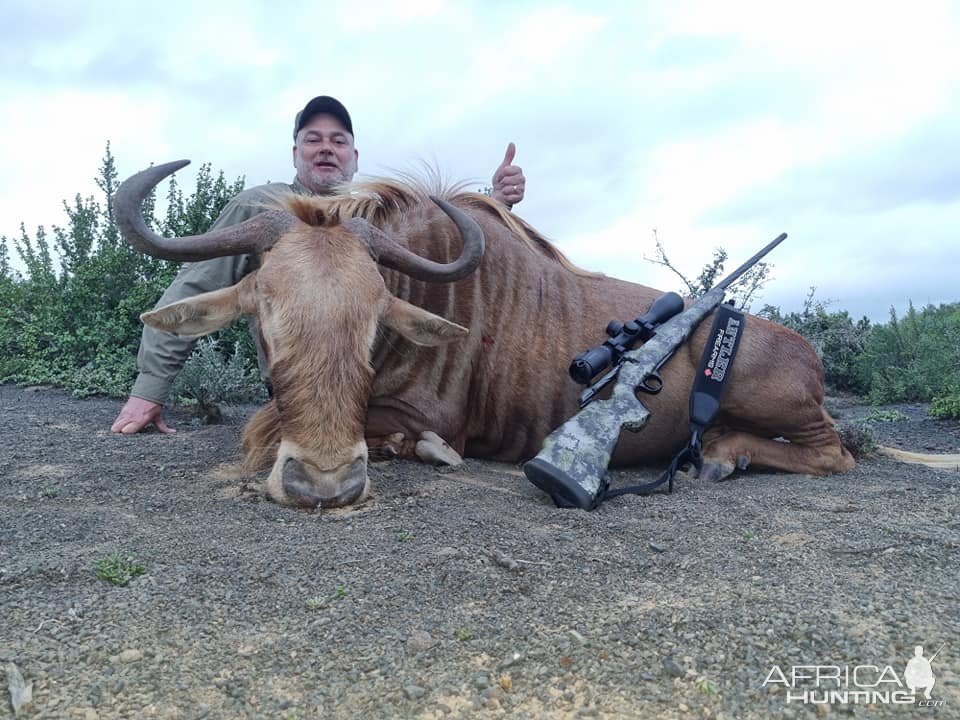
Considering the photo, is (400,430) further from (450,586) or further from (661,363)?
(450,586)

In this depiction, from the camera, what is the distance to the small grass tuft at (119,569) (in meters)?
2.25

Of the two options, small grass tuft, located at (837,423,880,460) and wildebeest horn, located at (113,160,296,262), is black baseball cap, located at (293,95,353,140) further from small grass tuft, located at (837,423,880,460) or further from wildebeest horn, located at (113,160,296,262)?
small grass tuft, located at (837,423,880,460)

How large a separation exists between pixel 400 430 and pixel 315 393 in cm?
115

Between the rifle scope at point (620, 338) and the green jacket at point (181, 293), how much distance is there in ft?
8.82

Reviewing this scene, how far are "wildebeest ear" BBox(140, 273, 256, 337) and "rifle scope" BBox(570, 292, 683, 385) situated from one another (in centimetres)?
175


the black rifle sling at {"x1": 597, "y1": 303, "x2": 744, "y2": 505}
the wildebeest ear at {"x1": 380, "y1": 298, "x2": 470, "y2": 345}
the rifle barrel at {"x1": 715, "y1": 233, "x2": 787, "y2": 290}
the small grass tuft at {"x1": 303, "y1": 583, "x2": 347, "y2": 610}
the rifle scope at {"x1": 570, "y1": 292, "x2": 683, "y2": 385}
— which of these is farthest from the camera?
the rifle barrel at {"x1": 715, "y1": 233, "x2": 787, "y2": 290}

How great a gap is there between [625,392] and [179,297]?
140 inches

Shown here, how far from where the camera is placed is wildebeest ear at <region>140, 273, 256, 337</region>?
3.71m

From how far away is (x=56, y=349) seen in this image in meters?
8.21

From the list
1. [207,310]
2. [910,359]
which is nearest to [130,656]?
[207,310]

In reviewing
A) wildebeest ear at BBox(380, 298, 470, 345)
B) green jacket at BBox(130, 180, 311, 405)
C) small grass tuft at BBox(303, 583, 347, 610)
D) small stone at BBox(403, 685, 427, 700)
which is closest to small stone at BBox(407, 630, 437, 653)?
small stone at BBox(403, 685, 427, 700)

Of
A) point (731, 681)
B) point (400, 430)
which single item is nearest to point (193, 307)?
point (400, 430)

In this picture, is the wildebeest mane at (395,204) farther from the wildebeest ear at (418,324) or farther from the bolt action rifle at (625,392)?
the bolt action rifle at (625,392)

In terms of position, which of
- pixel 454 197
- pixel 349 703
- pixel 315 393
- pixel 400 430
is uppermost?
pixel 454 197
